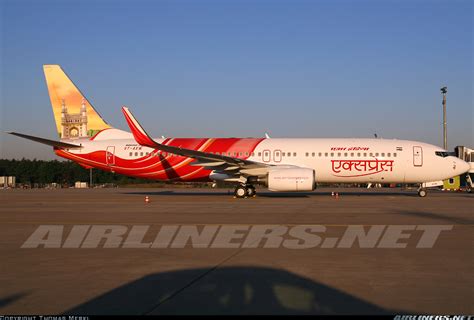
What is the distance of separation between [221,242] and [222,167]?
18090mm

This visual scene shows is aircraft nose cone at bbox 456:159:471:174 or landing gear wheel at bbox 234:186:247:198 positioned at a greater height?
aircraft nose cone at bbox 456:159:471:174

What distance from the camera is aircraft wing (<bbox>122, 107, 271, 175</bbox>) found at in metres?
27.5

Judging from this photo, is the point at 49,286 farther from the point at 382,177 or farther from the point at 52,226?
the point at 382,177

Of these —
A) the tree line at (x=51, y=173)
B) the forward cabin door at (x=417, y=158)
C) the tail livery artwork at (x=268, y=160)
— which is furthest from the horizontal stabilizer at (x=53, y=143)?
the tree line at (x=51, y=173)

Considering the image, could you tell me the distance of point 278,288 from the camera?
6.77 metres

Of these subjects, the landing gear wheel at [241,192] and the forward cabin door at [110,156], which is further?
the forward cabin door at [110,156]

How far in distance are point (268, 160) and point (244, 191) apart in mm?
2362

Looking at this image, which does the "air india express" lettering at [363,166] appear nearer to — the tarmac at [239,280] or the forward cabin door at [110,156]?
the forward cabin door at [110,156]

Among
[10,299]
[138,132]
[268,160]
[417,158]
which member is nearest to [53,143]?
[138,132]

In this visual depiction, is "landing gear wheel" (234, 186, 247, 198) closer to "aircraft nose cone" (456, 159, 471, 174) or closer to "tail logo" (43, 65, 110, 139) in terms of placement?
"tail logo" (43, 65, 110, 139)

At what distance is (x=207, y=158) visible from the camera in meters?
28.2

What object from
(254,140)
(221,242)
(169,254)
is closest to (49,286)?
(169,254)

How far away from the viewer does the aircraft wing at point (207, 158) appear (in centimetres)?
2753

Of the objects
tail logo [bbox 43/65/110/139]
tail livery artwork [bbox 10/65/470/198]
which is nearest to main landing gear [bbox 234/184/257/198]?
tail livery artwork [bbox 10/65/470/198]
